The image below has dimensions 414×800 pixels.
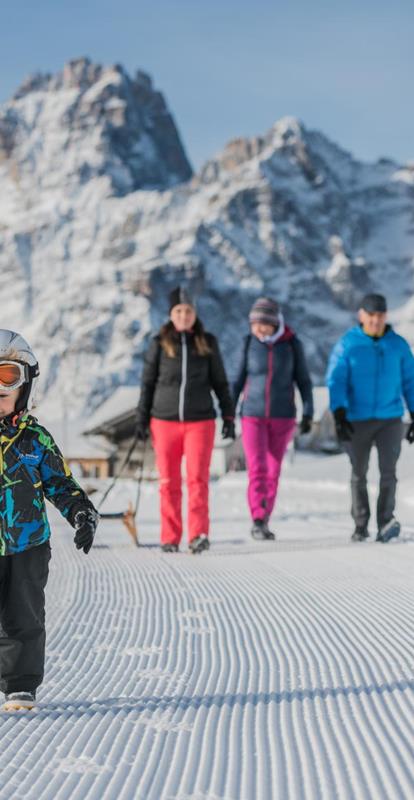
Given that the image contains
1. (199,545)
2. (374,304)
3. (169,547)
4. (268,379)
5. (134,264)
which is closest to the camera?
(199,545)

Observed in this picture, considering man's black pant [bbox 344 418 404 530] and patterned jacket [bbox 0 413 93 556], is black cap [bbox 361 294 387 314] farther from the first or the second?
patterned jacket [bbox 0 413 93 556]

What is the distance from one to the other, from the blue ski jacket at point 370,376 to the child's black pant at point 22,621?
4.08 metres

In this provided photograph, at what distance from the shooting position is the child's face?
2623 millimetres

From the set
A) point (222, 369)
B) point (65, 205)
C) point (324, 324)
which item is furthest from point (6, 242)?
point (222, 369)

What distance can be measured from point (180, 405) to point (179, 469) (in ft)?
1.51

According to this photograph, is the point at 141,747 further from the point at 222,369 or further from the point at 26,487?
the point at 222,369

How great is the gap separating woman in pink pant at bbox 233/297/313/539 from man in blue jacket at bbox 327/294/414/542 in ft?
1.59

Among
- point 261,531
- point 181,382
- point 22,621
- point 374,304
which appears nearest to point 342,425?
point 374,304

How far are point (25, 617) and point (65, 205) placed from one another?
189419 millimetres

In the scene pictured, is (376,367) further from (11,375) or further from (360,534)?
(11,375)

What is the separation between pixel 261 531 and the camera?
670 centimetres

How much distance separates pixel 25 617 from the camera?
2.48 meters

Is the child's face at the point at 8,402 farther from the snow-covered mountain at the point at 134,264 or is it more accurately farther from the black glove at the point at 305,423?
the snow-covered mountain at the point at 134,264

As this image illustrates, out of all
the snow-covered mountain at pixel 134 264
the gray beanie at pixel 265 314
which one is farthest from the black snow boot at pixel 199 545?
the snow-covered mountain at pixel 134 264
